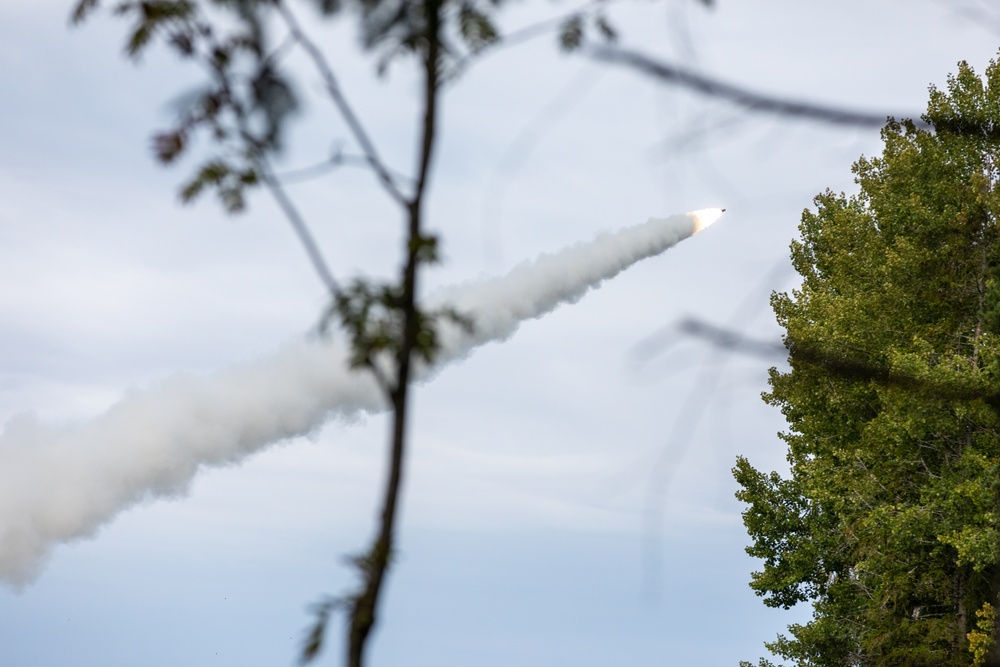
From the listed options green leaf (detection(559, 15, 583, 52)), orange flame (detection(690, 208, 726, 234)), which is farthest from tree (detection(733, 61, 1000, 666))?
green leaf (detection(559, 15, 583, 52))

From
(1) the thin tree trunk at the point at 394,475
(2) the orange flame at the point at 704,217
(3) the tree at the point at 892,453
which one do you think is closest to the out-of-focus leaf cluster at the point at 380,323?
(1) the thin tree trunk at the point at 394,475

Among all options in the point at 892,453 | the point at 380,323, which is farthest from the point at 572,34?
the point at 892,453

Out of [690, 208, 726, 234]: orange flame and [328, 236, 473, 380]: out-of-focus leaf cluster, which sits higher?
[690, 208, 726, 234]: orange flame

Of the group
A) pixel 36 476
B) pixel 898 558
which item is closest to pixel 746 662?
pixel 898 558

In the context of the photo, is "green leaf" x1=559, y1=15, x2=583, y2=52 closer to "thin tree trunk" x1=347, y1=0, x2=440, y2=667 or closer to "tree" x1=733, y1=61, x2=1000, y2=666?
"thin tree trunk" x1=347, y1=0, x2=440, y2=667

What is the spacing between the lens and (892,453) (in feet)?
83.4

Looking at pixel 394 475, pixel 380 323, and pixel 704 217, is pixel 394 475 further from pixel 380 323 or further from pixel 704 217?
pixel 704 217

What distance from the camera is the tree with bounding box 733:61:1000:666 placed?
75.1ft

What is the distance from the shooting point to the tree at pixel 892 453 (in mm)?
22891

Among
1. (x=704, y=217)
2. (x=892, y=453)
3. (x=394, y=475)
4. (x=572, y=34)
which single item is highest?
(x=704, y=217)

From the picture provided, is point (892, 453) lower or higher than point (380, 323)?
higher

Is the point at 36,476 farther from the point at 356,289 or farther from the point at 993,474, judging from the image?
the point at 356,289

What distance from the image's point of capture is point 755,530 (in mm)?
28297

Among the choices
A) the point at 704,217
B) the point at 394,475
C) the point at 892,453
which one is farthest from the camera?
the point at 704,217
